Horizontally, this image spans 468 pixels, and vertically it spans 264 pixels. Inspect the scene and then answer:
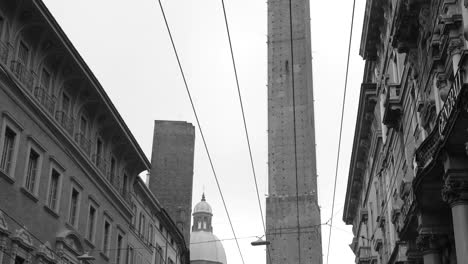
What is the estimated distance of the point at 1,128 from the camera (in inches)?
787

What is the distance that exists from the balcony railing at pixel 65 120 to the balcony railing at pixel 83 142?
61 cm

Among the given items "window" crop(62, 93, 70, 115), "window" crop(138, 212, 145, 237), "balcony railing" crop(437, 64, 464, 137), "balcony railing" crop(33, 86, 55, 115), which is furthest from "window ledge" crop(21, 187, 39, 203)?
"window" crop(138, 212, 145, 237)

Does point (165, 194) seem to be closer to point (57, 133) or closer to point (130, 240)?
point (130, 240)

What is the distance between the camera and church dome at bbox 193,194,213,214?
12010 cm

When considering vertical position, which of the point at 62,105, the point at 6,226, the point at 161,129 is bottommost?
the point at 6,226

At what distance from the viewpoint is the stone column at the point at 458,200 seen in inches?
607

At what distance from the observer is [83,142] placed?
86.9 ft

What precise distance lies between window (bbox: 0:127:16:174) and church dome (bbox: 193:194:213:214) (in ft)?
326

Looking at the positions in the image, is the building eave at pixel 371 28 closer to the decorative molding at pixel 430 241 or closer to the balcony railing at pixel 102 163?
the decorative molding at pixel 430 241

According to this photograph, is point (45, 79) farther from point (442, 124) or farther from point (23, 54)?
point (442, 124)

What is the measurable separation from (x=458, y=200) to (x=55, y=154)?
41.7ft

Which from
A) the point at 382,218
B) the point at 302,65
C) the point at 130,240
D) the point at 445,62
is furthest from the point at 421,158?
the point at 302,65

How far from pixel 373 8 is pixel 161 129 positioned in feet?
92.4

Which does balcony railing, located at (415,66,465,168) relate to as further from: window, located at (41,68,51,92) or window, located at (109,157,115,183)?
window, located at (109,157,115,183)
